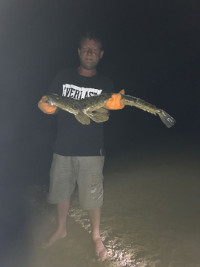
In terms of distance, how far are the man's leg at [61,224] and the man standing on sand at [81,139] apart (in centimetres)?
14

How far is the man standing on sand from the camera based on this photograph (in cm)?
A: 280

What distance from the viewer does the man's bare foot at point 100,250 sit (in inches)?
115

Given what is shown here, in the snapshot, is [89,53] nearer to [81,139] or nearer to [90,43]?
[90,43]

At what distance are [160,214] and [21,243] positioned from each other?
7.06ft

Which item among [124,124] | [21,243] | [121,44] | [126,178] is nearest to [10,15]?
[121,44]

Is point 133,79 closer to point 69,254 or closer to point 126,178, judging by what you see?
point 126,178

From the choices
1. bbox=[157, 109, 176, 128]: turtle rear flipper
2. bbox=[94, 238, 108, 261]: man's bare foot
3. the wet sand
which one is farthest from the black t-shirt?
the wet sand

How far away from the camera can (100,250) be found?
9.80 ft

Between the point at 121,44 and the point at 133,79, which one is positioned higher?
the point at 121,44

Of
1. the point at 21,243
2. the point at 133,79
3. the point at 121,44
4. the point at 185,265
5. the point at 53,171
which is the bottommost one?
the point at 21,243

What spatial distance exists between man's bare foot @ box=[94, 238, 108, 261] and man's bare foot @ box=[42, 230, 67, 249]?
0.49 metres

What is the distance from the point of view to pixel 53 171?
2.99 m

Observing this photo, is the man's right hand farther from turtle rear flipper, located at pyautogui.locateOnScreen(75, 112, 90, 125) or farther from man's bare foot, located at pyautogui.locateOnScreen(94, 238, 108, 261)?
man's bare foot, located at pyautogui.locateOnScreen(94, 238, 108, 261)

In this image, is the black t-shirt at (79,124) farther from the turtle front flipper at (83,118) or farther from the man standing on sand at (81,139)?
the turtle front flipper at (83,118)
